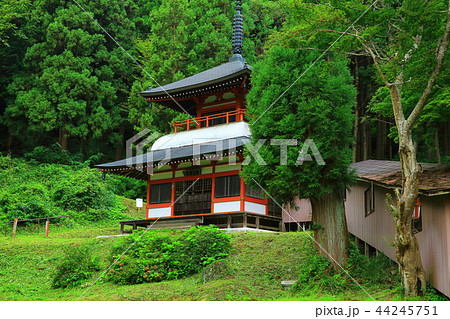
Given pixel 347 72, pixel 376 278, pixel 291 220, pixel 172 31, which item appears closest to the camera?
pixel 376 278

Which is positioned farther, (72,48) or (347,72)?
(72,48)

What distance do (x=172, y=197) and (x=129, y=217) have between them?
315 inches

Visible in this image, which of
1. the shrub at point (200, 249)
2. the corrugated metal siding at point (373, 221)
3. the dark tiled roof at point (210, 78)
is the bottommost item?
the shrub at point (200, 249)

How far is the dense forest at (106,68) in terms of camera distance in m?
34.8

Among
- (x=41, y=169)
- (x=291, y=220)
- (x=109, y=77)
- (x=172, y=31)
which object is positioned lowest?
(x=291, y=220)

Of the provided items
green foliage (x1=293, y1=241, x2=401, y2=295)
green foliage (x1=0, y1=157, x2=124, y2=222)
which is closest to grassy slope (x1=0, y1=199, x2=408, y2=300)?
green foliage (x1=293, y1=241, x2=401, y2=295)

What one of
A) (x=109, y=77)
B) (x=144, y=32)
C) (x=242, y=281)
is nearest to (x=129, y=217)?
(x=109, y=77)

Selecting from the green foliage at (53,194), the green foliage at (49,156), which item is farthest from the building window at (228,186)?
the green foliage at (49,156)

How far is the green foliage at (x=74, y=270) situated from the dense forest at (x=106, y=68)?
53.6ft

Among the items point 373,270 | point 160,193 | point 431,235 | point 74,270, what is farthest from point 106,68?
point 431,235

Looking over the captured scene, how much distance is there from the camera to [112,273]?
538 inches

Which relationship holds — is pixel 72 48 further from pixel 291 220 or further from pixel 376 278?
pixel 376 278

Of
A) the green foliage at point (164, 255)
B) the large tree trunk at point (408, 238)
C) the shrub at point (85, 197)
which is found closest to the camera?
the large tree trunk at point (408, 238)

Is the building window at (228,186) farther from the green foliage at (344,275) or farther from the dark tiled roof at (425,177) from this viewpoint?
the green foliage at (344,275)
